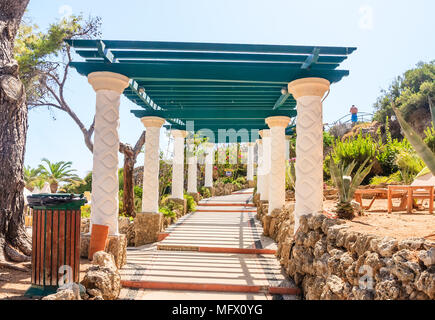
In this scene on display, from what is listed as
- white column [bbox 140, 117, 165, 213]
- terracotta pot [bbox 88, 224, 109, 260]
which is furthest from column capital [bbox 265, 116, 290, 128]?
terracotta pot [bbox 88, 224, 109, 260]

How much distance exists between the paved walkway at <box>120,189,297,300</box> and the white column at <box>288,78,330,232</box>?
1.15 m

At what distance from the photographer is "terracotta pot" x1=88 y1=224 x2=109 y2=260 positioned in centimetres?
477

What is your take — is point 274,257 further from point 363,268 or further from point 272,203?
point 363,268

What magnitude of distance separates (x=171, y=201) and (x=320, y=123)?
21.6 ft

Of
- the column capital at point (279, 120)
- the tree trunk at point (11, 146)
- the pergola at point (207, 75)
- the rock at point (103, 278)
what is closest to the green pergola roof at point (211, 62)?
the pergola at point (207, 75)

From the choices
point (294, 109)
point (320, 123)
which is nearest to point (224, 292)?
point (320, 123)

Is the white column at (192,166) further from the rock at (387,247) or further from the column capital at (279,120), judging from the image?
the rock at (387,247)

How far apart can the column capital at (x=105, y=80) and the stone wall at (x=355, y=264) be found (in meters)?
3.74

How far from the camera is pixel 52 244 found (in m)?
3.40

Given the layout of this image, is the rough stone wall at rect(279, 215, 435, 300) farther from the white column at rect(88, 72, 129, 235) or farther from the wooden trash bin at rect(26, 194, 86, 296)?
the white column at rect(88, 72, 129, 235)

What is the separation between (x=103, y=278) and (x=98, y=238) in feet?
4.30

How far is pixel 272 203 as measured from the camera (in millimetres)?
7902

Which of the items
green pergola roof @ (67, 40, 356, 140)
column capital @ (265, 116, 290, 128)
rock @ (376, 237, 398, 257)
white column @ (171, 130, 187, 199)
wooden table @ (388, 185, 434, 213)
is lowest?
rock @ (376, 237, 398, 257)

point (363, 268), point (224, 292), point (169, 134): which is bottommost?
point (224, 292)
